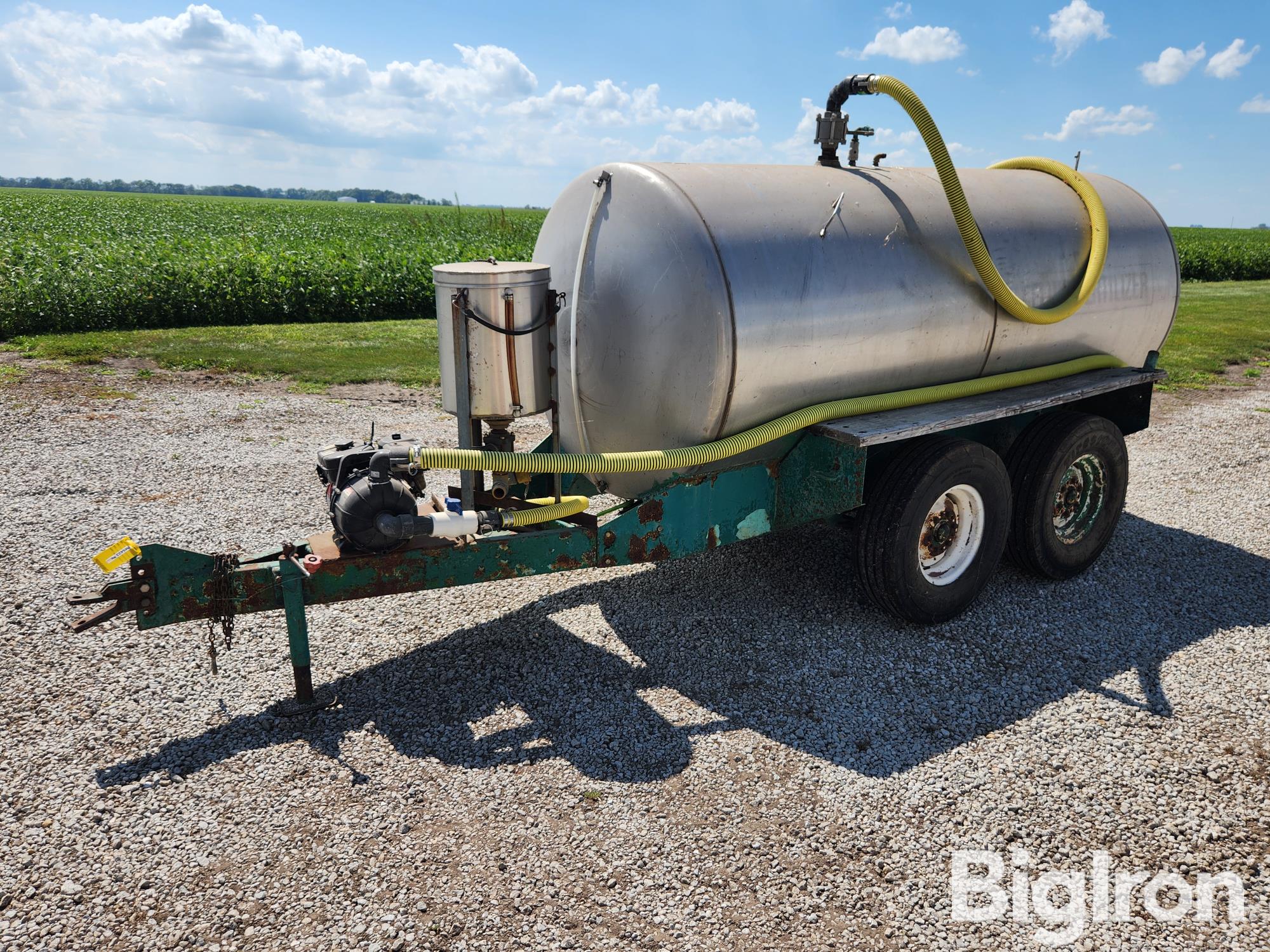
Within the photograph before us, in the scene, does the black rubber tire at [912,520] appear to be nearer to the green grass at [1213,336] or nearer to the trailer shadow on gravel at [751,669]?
the trailer shadow on gravel at [751,669]

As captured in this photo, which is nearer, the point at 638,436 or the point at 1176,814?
the point at 1176,814

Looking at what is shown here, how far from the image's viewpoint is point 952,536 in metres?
4.91

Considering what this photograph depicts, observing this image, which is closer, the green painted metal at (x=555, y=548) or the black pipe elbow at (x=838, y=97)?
the green painted metal at (x=555, y=548)

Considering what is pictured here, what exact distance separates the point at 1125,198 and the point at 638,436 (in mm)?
3838

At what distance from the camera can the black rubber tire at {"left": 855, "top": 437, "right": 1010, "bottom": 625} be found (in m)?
4.52

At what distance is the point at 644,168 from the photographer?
13.6 feet

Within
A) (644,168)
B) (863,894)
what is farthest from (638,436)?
(863,894)

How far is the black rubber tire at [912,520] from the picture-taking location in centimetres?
452

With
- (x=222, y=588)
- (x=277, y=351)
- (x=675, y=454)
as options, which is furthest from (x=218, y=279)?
(x=675, y=454)

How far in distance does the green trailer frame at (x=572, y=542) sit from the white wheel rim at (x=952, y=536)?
0.37 metres

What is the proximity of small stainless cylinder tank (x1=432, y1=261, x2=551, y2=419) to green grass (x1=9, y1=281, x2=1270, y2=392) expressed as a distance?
6.42 meters

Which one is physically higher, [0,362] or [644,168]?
[644,168]

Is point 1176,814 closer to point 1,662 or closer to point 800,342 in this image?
point 800,342

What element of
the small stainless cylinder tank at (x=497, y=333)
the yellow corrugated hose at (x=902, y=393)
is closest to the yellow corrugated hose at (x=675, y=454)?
the yellow corrugated hose at (x=902, y=393)
